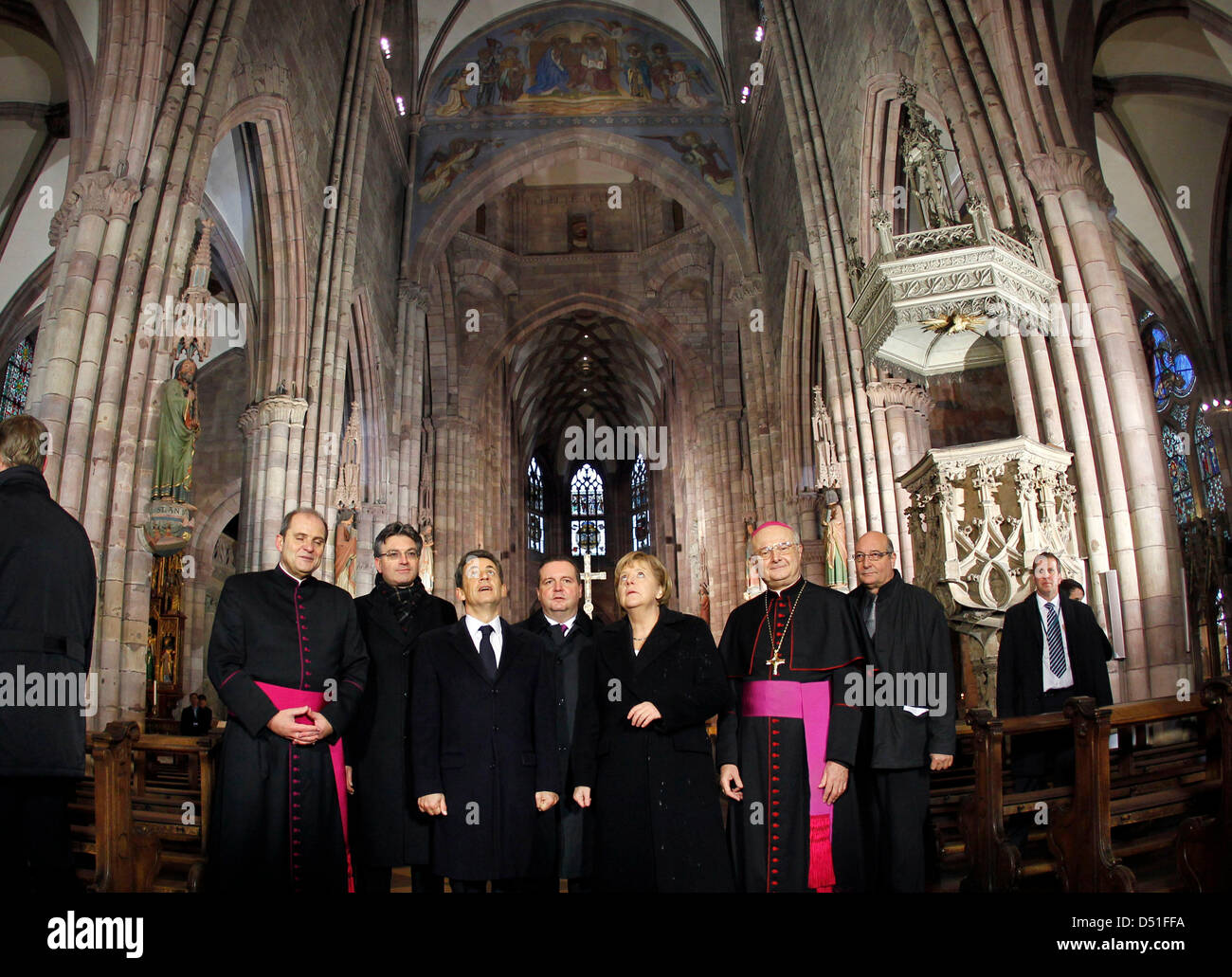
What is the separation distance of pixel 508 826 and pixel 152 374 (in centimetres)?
588

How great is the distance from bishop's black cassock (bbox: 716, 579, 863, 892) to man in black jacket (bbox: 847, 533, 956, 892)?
0.43 ft

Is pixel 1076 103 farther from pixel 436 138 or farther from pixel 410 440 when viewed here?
pixel 436 138

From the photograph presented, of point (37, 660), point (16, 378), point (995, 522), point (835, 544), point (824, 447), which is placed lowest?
point (37, 660)

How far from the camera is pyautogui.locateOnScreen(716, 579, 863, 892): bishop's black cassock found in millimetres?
3035

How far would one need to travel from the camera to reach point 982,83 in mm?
7715

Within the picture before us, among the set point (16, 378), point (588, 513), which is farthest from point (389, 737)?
point (588, 513)

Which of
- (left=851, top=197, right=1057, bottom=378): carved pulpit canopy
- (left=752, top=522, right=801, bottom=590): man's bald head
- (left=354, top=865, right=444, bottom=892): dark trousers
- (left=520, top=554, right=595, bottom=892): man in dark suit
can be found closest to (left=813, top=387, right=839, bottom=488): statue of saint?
(left=851, top=197, right=1057, bottom=378): carved pulpit canopy

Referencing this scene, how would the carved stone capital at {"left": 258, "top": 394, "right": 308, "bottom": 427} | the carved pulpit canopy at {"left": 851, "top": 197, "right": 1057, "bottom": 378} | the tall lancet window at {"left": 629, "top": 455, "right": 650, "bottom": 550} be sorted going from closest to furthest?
1. the carved pulpit canopy at {"left": 851, "top": 197, "right": 1057, "bottom": 378}
2. the carved stone capital at {"left": 258, "top": 394, "right": 308, "bottom": 427}
3. the tall lancet window at {"left": 629, "top": 455, "right": 650, "bottom": 550}

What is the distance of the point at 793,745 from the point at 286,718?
1735 millimetres

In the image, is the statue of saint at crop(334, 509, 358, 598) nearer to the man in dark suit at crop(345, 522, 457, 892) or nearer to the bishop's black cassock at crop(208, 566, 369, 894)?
the man in dark suit at crop(345, 522, 457, 892)

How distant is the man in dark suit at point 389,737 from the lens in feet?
10.7

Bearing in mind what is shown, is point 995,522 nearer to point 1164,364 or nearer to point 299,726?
point 299,726

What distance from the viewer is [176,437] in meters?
7.86
